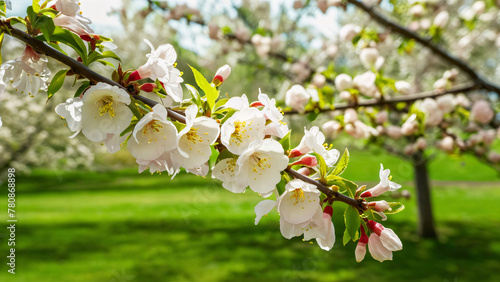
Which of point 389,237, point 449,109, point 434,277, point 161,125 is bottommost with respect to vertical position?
point 434,277

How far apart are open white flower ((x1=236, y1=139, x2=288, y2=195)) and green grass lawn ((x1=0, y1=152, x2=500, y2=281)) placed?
2998mm

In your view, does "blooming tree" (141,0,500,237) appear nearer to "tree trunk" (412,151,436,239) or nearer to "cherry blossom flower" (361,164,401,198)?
"tree trunk" (412,151,436,239)

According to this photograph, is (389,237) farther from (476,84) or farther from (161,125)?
(476,84)

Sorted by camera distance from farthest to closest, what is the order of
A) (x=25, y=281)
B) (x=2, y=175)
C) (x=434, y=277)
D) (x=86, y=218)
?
(x=86, y=218) → (x=2, y=175) → (x=434, y=277) → (x=25, y=281)

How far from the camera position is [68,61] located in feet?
2.80

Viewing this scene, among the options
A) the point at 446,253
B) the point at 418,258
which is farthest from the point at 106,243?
the point at 446,253

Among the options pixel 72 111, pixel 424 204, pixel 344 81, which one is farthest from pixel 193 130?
pixel 424 204

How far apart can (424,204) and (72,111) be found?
7594mm

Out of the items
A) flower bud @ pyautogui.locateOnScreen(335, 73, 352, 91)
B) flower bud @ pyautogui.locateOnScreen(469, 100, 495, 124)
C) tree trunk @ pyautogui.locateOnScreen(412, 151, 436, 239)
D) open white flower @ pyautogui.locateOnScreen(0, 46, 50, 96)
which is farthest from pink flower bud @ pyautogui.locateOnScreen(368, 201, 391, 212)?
tree trunk @ pyautogui.locateOnScreen(412, 151, 436, 239)

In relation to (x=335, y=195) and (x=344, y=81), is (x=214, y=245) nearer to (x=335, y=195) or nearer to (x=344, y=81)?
(x=344, y=81)

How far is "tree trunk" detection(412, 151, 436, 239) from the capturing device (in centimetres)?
749

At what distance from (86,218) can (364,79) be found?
9218mm

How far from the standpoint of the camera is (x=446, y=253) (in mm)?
6766

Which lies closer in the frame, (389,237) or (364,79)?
(389,237)
